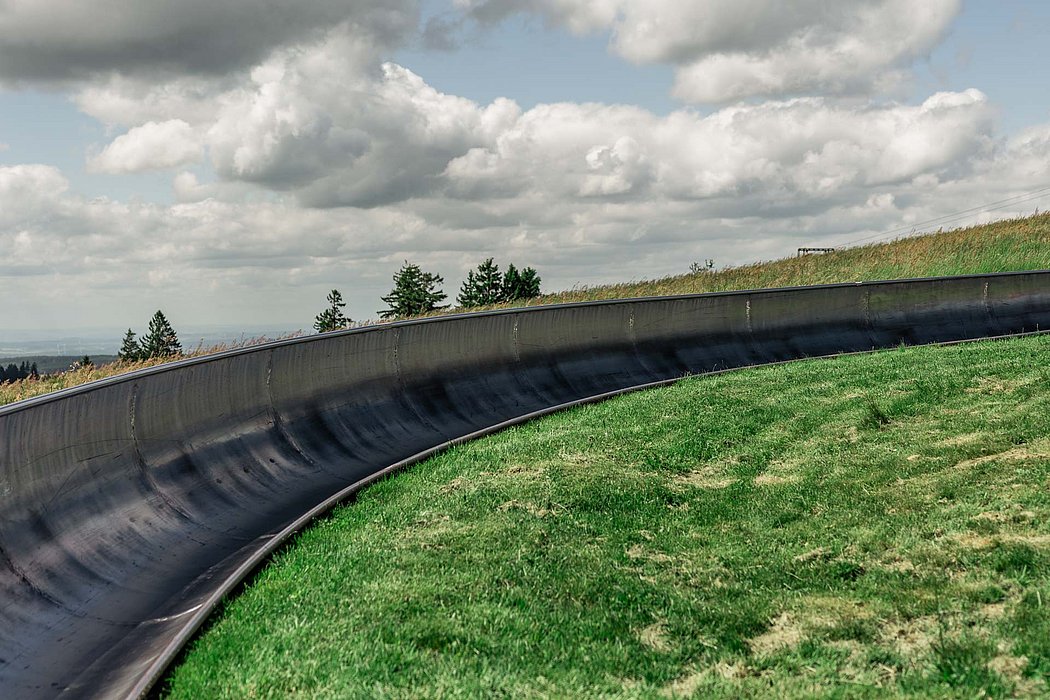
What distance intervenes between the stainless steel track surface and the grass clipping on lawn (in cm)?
88

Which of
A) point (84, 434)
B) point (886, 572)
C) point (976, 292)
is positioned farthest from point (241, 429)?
point (976, 292)

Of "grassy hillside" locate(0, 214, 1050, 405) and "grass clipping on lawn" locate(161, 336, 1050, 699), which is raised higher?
"grassy hillside" locate(0, 214, 1050, 405)

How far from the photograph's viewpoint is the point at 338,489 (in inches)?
444

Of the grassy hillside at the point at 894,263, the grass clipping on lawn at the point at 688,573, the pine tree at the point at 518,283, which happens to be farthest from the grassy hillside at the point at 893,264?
the pine tree at the point at 518,283

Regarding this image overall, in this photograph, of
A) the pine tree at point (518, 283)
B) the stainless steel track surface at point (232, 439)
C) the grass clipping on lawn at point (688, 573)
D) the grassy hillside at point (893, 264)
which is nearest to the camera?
the grass clipping on lawn at point (688, 573)

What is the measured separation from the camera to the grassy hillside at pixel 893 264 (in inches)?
Answer: 1404

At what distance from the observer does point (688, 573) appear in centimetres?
736

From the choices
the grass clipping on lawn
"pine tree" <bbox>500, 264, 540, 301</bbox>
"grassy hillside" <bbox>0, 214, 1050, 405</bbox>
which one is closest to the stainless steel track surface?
the grass clipping on lawn

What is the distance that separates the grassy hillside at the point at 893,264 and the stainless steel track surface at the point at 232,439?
14.3m

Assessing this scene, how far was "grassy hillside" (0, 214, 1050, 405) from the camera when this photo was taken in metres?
35.7

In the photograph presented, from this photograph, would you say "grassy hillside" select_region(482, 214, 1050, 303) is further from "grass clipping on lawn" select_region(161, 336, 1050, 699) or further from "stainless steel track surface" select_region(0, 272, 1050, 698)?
"grass clipping on lawn" select_region(161, 336, 1050, 699)

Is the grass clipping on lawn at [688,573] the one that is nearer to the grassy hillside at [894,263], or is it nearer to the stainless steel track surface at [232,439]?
the stainless steel track surface at [232,439]

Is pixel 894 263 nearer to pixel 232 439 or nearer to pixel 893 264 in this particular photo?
pixel 893 264

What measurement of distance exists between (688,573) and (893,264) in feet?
110
